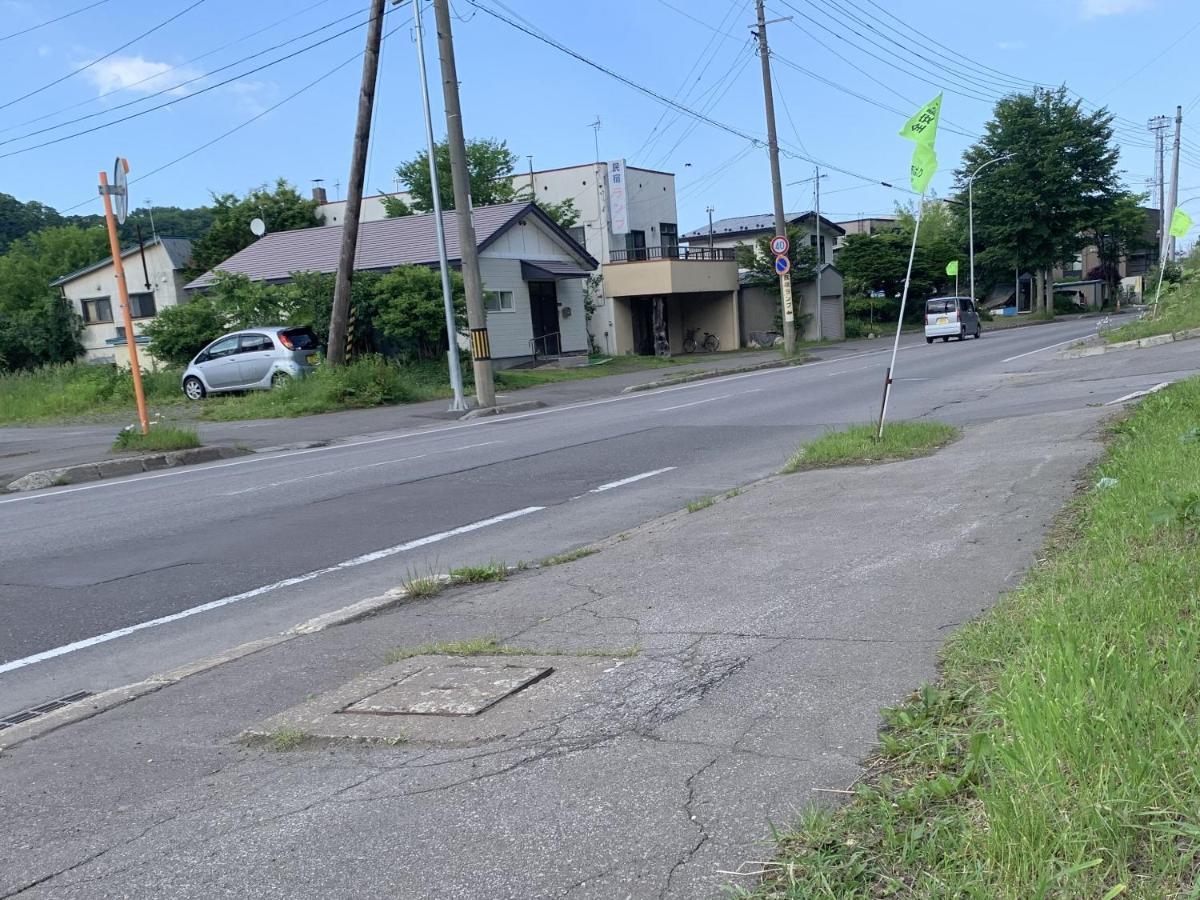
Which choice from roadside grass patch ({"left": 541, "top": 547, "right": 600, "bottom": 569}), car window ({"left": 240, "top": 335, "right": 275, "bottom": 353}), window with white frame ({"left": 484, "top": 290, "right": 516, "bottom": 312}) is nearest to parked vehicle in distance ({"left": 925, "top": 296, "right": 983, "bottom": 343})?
window with white frame ({"left": 484, "top": 290, "right": 516, "bottom": 312})

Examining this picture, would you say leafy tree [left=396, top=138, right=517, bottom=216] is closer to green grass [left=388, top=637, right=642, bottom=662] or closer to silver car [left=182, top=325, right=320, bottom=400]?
silver car [left=182, top=325, right=320, bottom=400]

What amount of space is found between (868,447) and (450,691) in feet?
21.4

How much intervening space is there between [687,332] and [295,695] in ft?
133

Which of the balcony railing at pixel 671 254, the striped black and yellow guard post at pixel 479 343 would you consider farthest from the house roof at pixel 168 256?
the striped black and yellow guard post at pixel 479 343

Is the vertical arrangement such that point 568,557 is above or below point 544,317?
below

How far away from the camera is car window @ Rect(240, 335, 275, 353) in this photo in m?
24.7

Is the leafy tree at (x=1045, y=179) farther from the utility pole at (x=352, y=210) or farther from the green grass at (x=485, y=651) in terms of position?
the green grass at (x=485, y=651)

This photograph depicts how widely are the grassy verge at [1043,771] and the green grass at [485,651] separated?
5.02 ft

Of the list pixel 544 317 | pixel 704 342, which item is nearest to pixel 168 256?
pixel 544 317

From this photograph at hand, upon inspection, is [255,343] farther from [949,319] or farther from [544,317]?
[949,319]

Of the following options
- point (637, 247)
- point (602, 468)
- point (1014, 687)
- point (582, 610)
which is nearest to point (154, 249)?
point (637, 247)

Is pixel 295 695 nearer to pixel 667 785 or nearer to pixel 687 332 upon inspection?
pixel 667 785

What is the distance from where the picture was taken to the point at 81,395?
25.3 m

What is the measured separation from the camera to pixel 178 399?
25859 millimetres
